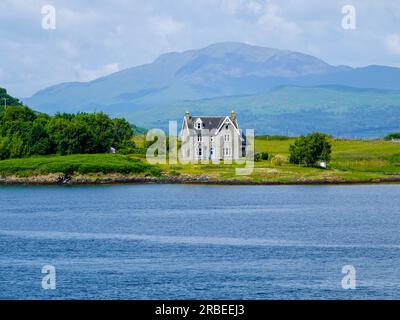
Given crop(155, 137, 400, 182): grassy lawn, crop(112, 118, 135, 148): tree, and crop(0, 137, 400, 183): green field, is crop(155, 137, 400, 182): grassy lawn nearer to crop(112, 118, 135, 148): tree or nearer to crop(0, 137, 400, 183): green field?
Result: crop(0, 137, 400, 183): green field

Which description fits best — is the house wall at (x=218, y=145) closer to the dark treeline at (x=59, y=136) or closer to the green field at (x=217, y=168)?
the green field at (x=217, y=168)

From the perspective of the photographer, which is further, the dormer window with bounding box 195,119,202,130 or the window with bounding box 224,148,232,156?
the window with bounding box 224,148,232,156

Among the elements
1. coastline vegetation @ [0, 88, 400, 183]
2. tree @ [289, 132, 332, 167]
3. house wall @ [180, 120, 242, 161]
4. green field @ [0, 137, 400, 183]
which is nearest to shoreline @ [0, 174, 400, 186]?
coastline vegetation @ [0, 88, 400, 183]

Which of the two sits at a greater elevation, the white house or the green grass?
the white house

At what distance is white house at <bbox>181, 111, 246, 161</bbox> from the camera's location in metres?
121

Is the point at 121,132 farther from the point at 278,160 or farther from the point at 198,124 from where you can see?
the point at 278,160

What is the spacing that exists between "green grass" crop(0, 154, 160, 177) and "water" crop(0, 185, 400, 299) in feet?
43.0

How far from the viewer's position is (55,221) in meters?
74.2

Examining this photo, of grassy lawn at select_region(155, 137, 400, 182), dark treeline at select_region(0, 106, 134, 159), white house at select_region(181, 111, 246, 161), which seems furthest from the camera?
dark treeline at select_region(0, 106, 134, 159)

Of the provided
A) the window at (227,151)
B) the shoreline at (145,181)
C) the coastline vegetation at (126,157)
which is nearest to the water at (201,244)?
the shoreline at (145,181)

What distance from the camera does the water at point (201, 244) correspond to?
44656 mm

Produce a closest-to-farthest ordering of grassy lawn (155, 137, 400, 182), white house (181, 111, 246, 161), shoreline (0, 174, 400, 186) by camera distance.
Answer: shoreline (0, 174, 400, 186), grassy lawn (155, 137, 400, 182), white house (181, 111, 246, 161)

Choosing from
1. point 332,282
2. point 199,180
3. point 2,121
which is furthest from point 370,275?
point 2,121
